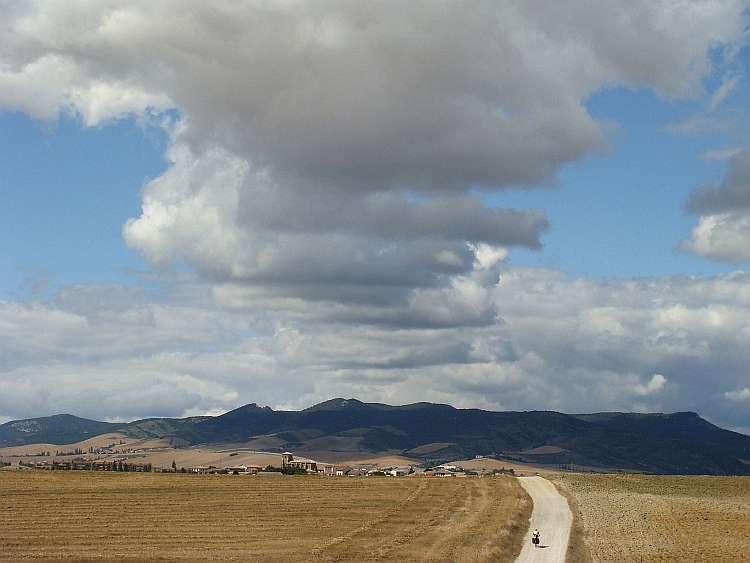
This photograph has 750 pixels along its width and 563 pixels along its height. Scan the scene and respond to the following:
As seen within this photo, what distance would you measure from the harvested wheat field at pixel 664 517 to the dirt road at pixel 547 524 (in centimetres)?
317

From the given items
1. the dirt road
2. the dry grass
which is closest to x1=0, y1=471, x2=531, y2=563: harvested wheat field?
the dirt road

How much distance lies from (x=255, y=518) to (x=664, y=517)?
57.5 m

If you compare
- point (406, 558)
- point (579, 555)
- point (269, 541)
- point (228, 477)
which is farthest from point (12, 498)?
point (579, 555)

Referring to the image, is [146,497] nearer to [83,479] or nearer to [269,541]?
[83,479]

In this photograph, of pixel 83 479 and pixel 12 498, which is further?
pixel 83 479

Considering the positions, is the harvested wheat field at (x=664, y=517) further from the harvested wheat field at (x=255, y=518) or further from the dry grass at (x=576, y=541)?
the harvested wheat field at (x=255, y=518)

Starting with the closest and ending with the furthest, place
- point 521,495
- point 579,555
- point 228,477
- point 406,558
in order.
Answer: point 406,558, point 579,555, point 521,495, point 228,477

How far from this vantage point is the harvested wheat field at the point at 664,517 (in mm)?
83438

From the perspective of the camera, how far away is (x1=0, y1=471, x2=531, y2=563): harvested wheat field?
82.6 meters

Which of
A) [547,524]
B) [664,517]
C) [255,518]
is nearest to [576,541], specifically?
[547,524]

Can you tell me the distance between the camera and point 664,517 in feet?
377

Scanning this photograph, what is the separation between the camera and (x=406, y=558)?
7744cm

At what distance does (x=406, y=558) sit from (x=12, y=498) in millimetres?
88023

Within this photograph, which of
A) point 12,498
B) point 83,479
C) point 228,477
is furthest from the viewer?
point 228,477
